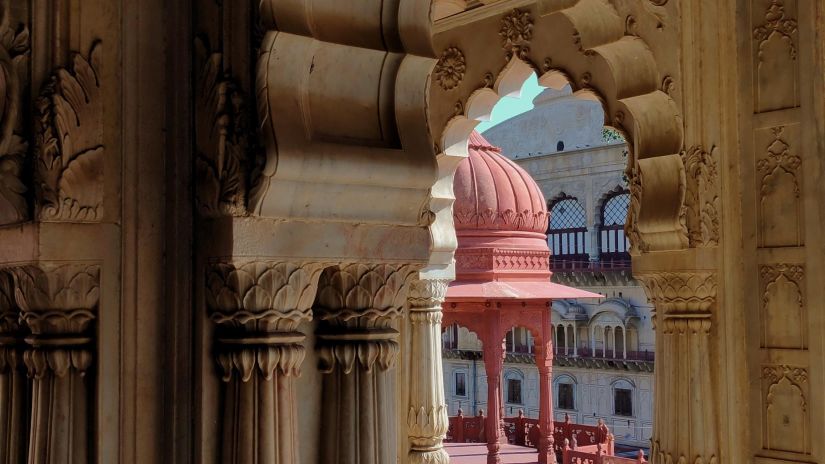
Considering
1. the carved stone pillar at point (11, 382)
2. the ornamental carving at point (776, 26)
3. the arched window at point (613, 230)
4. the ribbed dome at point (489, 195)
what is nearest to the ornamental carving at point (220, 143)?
the carved stone pillar at point (11, 382)

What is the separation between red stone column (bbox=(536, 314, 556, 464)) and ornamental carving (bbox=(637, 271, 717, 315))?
30.5 ft

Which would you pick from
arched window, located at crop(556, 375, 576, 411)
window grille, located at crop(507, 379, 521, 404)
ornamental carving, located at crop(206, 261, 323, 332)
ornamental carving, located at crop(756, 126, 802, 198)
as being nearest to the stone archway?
ornamental carving, located at crop(756, 126, 802, 198)

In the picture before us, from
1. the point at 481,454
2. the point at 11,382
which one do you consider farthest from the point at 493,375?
the point at 11,382

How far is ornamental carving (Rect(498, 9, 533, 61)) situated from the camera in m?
6.86

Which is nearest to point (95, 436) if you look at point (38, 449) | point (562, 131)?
point (38, 449)

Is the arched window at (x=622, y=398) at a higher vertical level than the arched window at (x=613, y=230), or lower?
lower

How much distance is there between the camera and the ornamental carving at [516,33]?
6.86 m

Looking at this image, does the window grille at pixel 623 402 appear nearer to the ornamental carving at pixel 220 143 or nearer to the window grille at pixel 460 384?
the window grille at pixel 460 384

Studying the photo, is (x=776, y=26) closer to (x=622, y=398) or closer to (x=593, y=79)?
(x=593, y=79)

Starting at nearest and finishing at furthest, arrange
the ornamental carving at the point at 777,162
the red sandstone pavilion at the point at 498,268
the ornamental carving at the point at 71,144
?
the ornamental carving at the point at 71,144 → the ornamental carving at the point at 777,162 → the red sandstone pavilion at the point at 498,268

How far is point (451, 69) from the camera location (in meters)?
7.36

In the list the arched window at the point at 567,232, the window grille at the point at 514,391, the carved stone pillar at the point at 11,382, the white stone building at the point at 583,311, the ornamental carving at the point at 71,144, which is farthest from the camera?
the arched window at the point at 567,232

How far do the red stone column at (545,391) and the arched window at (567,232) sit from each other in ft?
64.4

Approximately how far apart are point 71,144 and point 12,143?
12 cm
